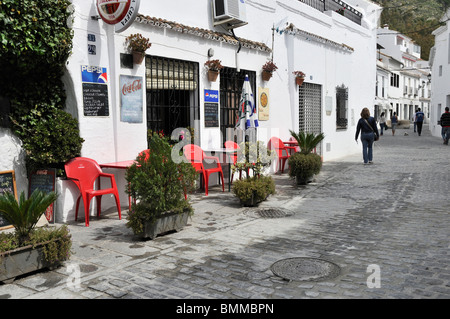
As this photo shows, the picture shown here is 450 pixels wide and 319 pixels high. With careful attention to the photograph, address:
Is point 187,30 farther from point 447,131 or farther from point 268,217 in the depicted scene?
point 447,131

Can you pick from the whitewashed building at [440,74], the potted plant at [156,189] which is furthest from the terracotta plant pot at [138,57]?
the whitewashed building at [440,74]

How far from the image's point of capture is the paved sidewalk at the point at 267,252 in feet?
13.7

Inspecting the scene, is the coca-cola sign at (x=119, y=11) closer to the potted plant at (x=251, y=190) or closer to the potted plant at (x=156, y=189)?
the potted plant at (x=156, y=189)

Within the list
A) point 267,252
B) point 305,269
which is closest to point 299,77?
point 267,252

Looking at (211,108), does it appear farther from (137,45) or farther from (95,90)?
(95,90)

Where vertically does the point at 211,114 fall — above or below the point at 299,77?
below

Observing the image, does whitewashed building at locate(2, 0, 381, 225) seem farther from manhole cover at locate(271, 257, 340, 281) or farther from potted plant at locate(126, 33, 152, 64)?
manhole cover at locate(271, 257, 340, 281)

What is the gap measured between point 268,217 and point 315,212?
0.96 metres

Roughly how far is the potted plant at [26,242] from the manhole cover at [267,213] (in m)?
3.55

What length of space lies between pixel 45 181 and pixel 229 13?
5542mm

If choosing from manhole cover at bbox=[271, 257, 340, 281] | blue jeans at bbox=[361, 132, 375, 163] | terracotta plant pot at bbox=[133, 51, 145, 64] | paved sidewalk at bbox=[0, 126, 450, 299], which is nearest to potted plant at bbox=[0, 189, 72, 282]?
paved sidewalk at bbox=[0, 126, 450, 299]

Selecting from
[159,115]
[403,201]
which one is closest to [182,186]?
[159,115]

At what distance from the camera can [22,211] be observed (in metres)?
4.47

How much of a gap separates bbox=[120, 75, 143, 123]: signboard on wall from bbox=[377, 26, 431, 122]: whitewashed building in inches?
1715
